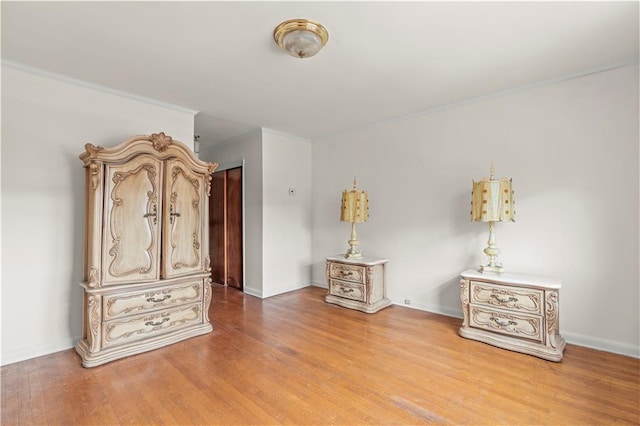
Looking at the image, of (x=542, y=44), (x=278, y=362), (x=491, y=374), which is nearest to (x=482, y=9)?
(x=542, y=44)

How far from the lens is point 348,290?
157 inches

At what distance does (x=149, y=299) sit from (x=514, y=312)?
3312mm

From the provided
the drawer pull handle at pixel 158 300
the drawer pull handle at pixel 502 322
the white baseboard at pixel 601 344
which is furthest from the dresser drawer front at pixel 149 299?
the white baseboard at pixel 601 344

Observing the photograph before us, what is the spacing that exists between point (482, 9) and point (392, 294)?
10.7 feet

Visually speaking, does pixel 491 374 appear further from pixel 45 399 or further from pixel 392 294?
pixel 45 399

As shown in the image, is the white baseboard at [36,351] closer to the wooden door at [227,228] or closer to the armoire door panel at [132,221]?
the armoire door panel at [132,221]

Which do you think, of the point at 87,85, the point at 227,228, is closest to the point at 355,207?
the point at 227,228

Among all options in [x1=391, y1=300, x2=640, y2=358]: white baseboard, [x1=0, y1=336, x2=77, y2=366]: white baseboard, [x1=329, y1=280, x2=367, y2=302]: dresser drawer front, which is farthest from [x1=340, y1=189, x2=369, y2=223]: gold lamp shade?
[x1=0, y1=336, x2=77, y2=366]: white baseboard

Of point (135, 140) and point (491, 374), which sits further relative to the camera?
point (135, 140)

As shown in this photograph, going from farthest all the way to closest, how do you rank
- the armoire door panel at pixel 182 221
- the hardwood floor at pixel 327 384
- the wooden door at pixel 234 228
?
the wooden door at pixel 234 228 → the armoire door panel at pixel 182 221 → the hardwood floor at pixel 327 384

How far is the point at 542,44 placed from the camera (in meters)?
2.30

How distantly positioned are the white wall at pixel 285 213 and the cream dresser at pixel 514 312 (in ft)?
8.74

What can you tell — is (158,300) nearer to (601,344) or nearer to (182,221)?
(182,221)

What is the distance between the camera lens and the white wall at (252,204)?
453 cm
